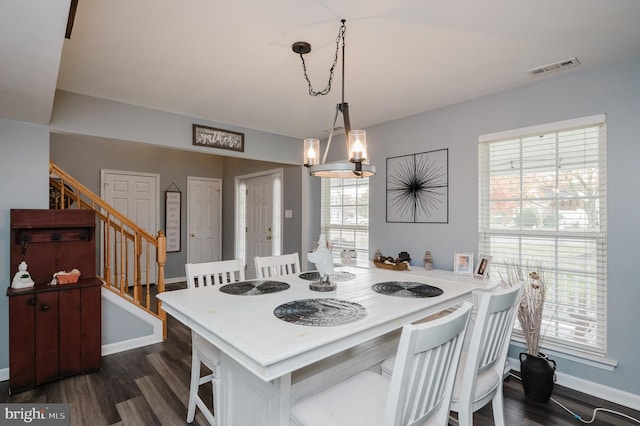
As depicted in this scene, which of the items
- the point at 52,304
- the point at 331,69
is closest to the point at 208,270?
the point at 52,304

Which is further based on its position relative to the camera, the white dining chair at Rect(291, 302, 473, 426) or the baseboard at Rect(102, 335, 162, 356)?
the baseboard at Rect(102, 335, 162, 356)

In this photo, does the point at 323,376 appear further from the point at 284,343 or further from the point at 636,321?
the point at 636,321

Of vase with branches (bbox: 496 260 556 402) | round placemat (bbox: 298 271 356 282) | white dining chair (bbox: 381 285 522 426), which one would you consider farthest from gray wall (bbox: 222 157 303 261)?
white dining chair (bbox: 381 285 522 426)

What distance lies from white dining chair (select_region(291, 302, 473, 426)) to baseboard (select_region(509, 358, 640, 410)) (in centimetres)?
193

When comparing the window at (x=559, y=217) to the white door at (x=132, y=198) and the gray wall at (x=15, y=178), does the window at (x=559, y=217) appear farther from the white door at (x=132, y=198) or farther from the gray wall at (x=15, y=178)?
the white door at (x=132, y=198)

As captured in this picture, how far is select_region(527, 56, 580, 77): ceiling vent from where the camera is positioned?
2404mm

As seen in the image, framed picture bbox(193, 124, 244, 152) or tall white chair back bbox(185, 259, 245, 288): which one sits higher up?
framed picture bbox(193, 124, 244, 152)

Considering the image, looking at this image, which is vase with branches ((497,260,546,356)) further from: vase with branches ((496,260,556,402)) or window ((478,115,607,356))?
window ((478,115,607,356))

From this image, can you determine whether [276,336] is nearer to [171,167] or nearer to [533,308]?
[533,308]

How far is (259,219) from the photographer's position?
580 cm

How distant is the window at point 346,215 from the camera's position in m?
4.25

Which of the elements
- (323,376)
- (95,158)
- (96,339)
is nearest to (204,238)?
(95,158)

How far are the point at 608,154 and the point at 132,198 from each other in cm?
620

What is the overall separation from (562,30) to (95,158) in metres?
5.98
